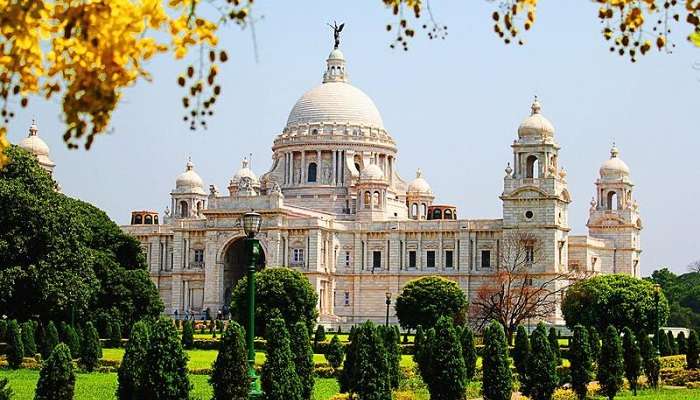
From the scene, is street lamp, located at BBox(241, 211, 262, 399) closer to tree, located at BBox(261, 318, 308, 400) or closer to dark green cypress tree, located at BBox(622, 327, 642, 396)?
tree, located at BBox(261, 318, 308, 400)

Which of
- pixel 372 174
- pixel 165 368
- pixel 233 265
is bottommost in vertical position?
pixel 165 368

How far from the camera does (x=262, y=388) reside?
24.3m

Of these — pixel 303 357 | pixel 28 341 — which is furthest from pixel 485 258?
pixel 303 357

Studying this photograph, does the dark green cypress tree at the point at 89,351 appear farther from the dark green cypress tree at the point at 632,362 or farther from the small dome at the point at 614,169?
the small dome at the point at 614,169

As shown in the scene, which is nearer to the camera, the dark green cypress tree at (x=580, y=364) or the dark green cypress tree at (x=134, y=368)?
the dark green cypress tree at (x=134, y=368)

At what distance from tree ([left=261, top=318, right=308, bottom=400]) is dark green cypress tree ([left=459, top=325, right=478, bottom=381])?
1027 cm

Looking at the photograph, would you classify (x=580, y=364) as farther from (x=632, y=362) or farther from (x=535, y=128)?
(x=535, y=128)

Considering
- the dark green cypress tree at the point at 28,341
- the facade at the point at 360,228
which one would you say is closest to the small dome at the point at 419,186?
the facade at the point at 360,228

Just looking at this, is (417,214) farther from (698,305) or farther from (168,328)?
(168,328)

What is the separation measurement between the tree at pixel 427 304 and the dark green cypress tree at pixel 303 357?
35.6 metres

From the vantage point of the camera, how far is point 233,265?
8350cm

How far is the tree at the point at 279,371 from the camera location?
78.8ft

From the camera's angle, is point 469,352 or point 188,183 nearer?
point 469,352

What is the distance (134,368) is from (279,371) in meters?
2.87
